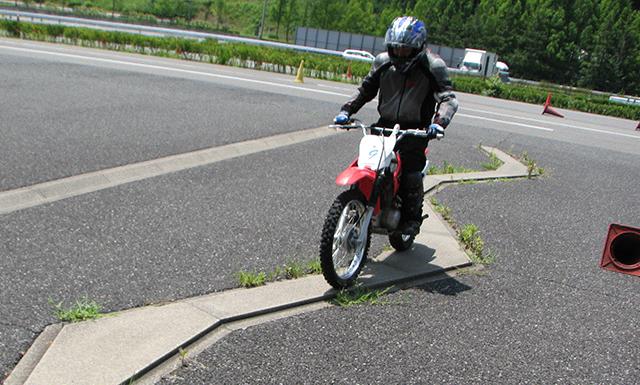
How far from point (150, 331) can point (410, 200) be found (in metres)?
2.43

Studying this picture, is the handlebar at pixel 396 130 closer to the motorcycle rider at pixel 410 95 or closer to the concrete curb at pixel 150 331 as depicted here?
the motorcycle rider at pixel 410 95

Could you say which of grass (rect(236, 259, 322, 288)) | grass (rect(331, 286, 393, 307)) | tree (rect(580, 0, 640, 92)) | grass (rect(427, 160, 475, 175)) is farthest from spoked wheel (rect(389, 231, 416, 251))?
tree (rect(580, 0, 640, 92))

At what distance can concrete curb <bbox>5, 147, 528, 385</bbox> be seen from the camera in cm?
325

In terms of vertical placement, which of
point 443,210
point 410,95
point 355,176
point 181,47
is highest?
point 410,95

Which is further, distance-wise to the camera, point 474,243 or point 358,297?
point 474,243

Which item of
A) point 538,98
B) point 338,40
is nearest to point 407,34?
point 538,98

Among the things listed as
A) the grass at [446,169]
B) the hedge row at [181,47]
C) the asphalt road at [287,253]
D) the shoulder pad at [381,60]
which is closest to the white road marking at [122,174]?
the asphalt road at [287,253]

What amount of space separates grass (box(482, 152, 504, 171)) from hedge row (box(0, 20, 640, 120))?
17.3 meters

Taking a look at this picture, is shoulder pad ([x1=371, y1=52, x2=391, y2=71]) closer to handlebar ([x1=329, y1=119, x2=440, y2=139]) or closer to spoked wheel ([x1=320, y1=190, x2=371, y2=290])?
handlebar ([x1=329, y1=119, x2=440, y2=139])

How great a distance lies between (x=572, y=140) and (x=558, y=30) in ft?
194

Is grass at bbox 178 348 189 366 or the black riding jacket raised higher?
the black riding jacket

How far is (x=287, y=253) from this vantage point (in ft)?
18.1

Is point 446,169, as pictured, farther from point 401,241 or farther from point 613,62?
point 613,62

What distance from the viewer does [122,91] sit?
14.0m
